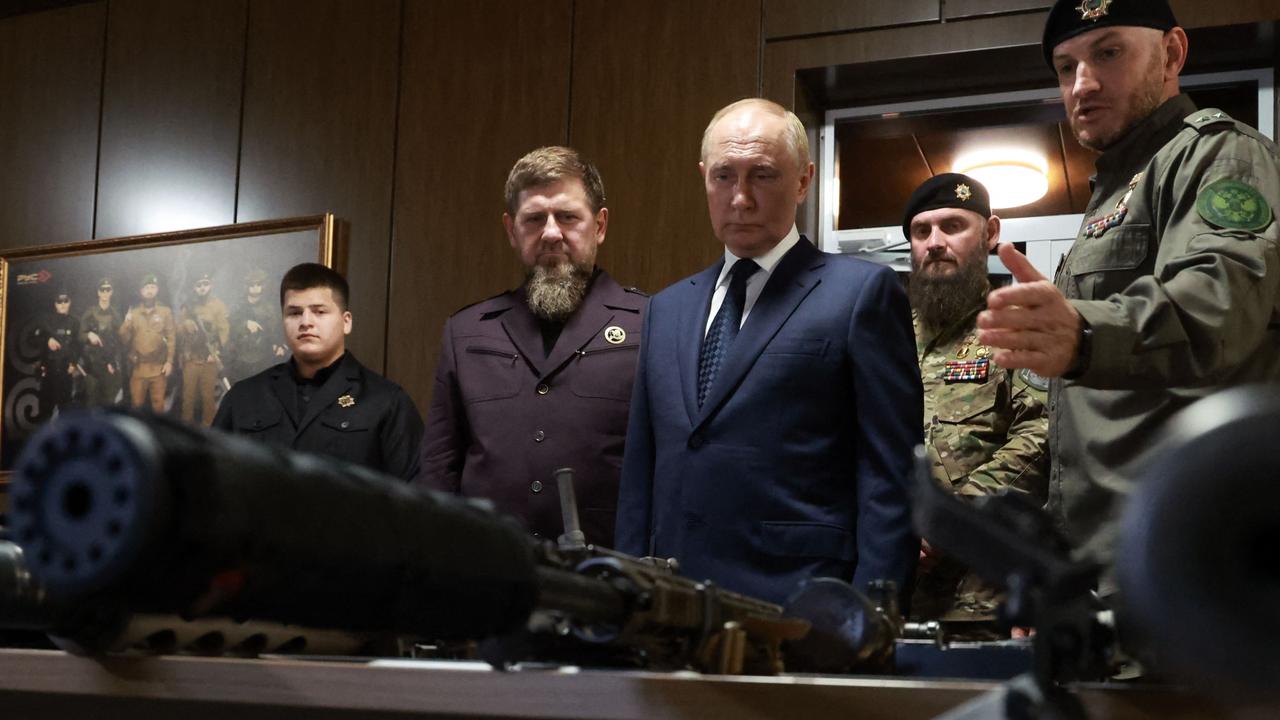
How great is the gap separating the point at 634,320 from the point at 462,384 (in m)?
0.43

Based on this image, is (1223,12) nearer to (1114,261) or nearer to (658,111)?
(658,111)

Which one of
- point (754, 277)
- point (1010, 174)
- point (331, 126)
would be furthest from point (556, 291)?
point (331, 126)

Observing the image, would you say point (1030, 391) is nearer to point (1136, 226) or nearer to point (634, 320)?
point (634, 320)

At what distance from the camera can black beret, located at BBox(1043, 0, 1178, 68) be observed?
2176mm

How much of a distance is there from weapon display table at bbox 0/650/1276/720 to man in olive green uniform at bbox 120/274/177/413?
4.79 meters

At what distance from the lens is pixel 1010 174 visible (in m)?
4.79

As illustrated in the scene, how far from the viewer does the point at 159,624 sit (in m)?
0.90

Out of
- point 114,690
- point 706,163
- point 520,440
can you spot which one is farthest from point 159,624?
point 520,440

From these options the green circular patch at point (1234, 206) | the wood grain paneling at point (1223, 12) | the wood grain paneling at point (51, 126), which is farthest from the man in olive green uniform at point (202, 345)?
the green circular patch at point (1234, 206)

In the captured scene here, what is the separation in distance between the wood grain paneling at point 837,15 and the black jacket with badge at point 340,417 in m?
1.82

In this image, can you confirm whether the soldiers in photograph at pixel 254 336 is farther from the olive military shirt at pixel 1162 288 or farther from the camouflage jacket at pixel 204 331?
the olive military shirt at pixel 1162 288

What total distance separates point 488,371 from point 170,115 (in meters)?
3.17

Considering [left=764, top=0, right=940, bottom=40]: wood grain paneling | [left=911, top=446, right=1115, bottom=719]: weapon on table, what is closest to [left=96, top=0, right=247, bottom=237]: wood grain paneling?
[left=764, top=0, right=940, bottom=40]: wood grain paneling

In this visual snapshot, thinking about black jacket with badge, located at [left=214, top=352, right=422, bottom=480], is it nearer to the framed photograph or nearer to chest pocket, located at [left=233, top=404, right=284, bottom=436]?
chest pocket, located at [left=233, top=404, right=284, bottom=436]
